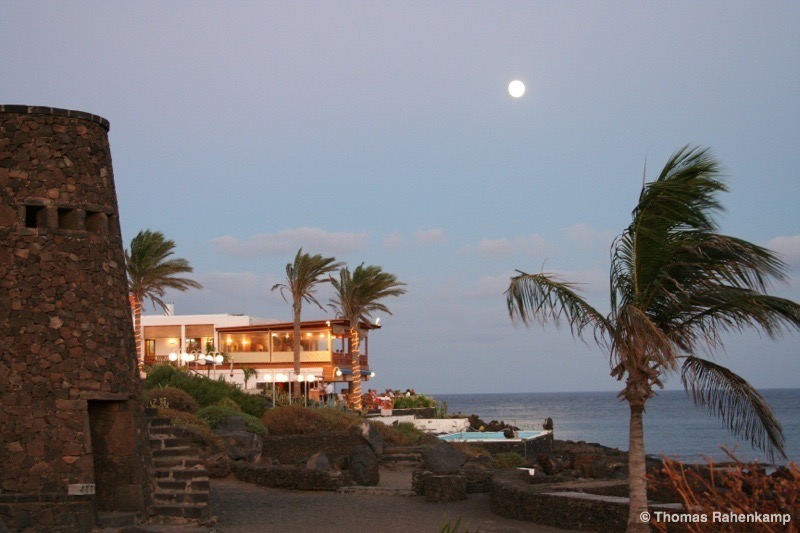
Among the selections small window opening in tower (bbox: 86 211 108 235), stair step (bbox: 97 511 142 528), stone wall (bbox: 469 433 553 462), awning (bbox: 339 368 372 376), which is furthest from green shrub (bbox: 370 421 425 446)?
small window opening in tower (bbox: 86 211 108 235)

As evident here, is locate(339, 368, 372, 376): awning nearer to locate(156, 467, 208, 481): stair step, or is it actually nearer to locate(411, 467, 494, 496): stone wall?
locate(411, 467, 494, 496): stone wall

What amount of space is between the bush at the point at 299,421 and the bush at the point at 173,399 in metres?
3.48

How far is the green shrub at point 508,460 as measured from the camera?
3258 cm

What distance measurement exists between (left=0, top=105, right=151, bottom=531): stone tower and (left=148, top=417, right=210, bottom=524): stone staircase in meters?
0.49

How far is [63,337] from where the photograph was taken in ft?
51.0

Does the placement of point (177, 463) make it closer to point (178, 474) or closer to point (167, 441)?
point (178, 474)

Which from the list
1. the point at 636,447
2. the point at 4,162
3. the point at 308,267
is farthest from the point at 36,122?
the point at 308,267

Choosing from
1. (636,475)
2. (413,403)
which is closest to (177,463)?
(636,475)

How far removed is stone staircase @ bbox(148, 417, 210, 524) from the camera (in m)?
16.7

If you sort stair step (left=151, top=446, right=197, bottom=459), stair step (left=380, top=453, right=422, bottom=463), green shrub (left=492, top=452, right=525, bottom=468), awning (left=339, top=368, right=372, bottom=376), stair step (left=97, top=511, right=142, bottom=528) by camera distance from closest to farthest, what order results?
stair step (left=97, top=511, right=142, bottom=528)
stair step (left=151, top=446, right=197, bottom=459)
stair step (left=380, top=453, right=422, bottom=463)
green shrub (left=492, top=452, right=525, bottom=468)
awning (left=339, top=368, right=372, bottom=376)

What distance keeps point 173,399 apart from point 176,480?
12.2m

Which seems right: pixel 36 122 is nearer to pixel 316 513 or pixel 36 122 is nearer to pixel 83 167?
pixel 83 167

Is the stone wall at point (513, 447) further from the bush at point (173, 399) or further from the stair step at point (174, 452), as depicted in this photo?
the stair step at point (174, 452)

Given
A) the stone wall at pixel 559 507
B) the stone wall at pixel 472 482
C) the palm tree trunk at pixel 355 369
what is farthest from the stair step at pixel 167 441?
the palm tree trunk at pixel 355 369
